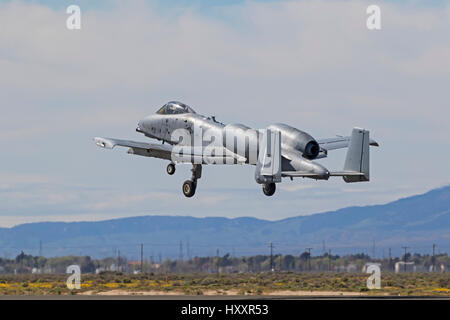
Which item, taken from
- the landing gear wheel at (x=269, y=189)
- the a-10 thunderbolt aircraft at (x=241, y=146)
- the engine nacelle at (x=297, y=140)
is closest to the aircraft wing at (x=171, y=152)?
the a-10 thunderbolt aircraft at (x=241, y=146)

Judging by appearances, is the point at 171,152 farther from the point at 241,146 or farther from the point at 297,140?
the point at 297,140

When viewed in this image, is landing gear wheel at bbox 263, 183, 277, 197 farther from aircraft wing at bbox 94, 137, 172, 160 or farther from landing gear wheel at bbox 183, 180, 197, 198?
aircraft wing at bbox 94, 137, 172, 160

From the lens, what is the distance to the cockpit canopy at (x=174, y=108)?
216 feet

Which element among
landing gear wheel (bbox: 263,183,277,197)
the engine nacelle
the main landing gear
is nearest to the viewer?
the engine nacelle

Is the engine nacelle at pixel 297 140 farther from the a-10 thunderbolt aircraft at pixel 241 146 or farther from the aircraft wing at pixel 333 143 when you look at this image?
the aircraft wing at pixel 333 143

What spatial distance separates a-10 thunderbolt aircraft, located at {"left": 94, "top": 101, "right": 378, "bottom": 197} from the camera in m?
55.1

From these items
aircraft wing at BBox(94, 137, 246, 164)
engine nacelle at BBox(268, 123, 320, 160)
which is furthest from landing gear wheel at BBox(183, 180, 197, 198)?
engine nacelle at BBox(268, 123, 320, 160)
